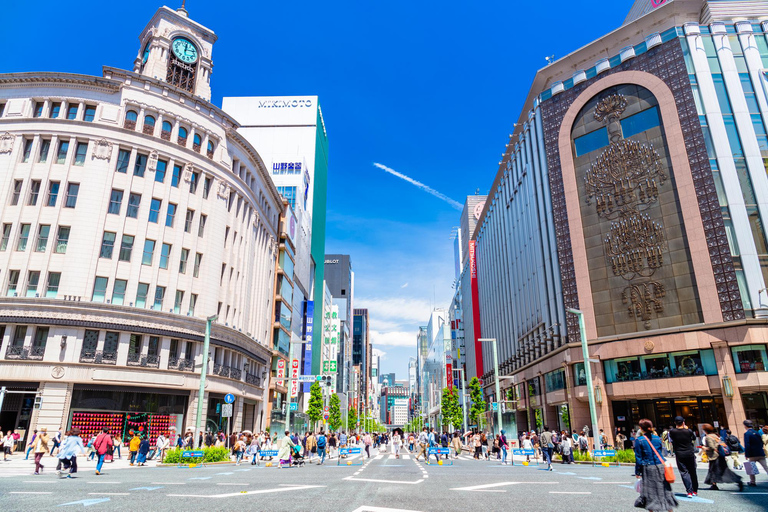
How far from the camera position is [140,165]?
3975 centimetres

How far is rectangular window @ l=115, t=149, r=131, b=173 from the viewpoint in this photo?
127 feet

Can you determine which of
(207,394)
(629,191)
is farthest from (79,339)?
(629,191)

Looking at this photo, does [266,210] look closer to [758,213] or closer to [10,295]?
[10,295]

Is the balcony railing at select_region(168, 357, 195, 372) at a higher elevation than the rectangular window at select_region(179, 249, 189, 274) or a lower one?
lower

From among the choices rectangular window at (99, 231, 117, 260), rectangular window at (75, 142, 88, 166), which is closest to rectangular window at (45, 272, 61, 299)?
rectangular window at (99, 231, 117, 260)

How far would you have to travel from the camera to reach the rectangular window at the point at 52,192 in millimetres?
35969

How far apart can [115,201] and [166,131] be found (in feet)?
25.6

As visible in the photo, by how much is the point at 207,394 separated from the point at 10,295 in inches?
601

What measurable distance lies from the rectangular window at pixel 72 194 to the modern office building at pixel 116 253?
94mm

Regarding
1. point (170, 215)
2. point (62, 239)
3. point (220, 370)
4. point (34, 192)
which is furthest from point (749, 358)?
point (34, 192)

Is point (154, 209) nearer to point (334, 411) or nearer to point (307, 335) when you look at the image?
point (307, 335)

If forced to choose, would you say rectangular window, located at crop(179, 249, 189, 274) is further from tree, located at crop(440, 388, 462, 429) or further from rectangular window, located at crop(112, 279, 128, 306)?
tree, located at crop(440, 388, 462, 429)

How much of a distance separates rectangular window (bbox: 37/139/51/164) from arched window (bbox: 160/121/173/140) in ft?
26.0

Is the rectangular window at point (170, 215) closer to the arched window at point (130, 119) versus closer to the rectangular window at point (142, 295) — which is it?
the rectangular window at point (142, 295)
